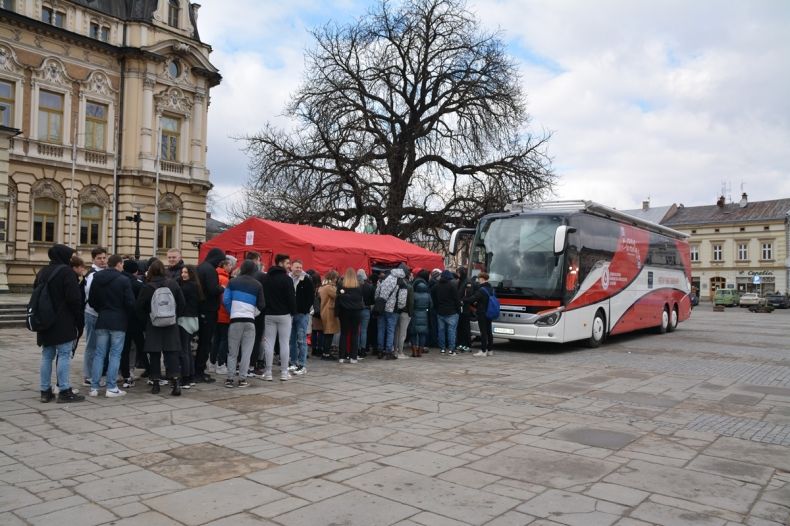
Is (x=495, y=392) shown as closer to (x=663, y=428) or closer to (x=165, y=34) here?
(x=663, y=428)

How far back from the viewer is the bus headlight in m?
14.2

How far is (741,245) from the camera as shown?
7369 cm

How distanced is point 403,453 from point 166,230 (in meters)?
33.2

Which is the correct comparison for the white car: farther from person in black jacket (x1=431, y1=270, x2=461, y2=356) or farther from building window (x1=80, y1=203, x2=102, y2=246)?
building window (x1=80, y1=203, x2=102, y2=246)

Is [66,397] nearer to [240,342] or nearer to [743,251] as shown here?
[240,342]

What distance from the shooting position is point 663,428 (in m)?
7.13

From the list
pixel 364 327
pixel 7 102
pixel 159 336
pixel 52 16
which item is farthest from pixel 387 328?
pixel 52 16

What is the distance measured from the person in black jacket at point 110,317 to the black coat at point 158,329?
216mm

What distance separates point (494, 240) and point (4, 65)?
2681cm

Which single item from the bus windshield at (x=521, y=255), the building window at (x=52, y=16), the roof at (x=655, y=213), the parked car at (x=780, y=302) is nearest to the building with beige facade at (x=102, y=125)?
the building window at (x=52, y=16)

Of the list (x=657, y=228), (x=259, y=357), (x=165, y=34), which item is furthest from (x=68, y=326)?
(x=165, y=34)

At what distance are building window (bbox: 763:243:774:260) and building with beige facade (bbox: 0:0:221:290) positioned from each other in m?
63.5

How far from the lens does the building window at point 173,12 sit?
120ft

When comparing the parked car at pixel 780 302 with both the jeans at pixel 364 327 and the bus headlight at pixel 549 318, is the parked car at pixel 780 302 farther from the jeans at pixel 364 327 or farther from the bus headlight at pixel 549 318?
the jeans at pixel 364 327
